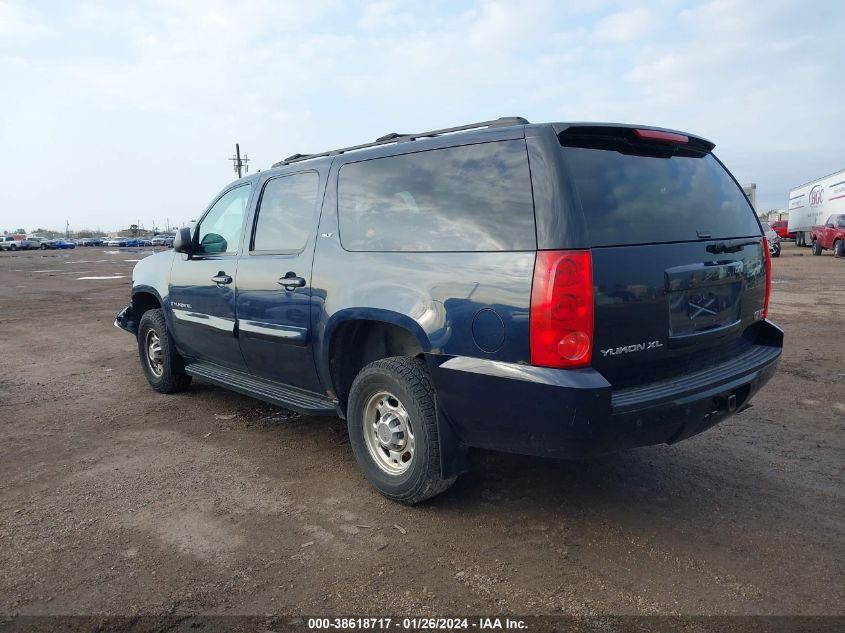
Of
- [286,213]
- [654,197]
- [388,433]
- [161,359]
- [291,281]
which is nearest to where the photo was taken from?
[654,197]

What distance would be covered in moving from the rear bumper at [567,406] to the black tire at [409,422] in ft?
0.47

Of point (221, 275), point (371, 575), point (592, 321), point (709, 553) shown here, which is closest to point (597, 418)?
point (592, 321)

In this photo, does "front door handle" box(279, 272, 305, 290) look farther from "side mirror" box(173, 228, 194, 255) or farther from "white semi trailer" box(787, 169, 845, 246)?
"white semi trailer" box(787, 169, 845, 246)

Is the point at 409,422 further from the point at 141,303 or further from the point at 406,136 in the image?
the point at 141,303

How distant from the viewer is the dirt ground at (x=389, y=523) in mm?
2680

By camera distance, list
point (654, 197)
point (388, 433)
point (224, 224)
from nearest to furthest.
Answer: point (654, 197)
point (388, 433)
point (224, 224)

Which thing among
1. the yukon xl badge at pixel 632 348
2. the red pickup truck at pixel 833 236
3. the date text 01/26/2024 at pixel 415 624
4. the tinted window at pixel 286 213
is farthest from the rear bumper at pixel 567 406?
the red pickup truck at pixel 833 236

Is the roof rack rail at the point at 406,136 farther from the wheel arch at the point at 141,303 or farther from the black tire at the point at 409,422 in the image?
the wheel arch at the point at 141,303

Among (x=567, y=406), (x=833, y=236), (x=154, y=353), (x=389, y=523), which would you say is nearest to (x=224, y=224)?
(x=154, y=353)

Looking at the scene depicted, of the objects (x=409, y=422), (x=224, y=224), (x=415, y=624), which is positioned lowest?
(x=415, y=624)

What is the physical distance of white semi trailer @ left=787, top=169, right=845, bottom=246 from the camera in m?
28.5

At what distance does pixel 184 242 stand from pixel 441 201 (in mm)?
2814

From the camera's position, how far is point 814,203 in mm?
32000

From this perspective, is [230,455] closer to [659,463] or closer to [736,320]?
[659,463]
